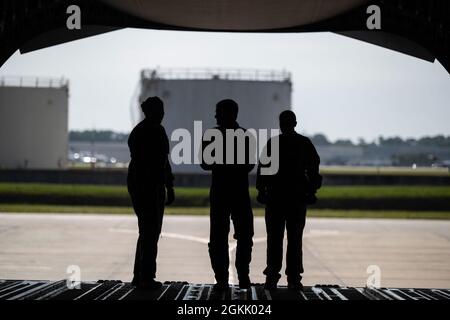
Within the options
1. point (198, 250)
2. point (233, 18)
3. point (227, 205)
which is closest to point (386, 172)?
point (198, 250)

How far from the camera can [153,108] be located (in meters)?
6.72

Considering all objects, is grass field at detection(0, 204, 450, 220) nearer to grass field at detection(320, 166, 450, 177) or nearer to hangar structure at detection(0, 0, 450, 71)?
hangar structure at detection(0, 0, 450, 71)

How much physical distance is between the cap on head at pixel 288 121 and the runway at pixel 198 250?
331 cm

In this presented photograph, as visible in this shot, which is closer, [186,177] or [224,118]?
[224,118]

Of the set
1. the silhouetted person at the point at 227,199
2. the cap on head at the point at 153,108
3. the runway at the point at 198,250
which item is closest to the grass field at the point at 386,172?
the runway at the point at 198,250

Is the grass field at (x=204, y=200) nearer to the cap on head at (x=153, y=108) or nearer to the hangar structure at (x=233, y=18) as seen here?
the hangar structure at (x=233, y=18)

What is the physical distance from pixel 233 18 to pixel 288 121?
10.8 feet

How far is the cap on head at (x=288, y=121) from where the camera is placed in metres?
6.77

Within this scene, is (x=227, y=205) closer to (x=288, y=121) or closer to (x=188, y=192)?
(x=288, y=121)

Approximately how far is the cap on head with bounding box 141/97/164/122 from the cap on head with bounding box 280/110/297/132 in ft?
4.46

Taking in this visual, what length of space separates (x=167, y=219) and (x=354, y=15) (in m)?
10.8
